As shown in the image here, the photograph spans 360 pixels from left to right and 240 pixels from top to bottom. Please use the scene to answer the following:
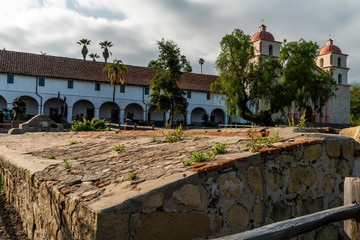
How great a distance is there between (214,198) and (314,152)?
1455mm

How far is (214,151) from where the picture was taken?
2.95 metres

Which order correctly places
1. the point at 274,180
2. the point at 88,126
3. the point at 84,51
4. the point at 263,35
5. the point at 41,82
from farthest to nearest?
the point at 84,51 < the point at 263,35 < the point at 41,82 < the point at 88,126 < the point at 274,180

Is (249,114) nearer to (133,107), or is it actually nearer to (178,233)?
(133,107)

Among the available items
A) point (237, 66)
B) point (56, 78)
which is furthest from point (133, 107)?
point (237, 66)

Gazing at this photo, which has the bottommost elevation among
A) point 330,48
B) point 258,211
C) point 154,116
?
point 258,211

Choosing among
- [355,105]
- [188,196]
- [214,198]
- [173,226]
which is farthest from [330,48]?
[173,226]

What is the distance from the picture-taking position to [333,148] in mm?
3330

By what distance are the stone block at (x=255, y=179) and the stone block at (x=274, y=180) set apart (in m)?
0.11

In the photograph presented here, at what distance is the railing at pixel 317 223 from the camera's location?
1696 mm

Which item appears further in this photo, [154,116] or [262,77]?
[154,116]

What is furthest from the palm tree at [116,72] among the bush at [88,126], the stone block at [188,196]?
the stone block at [188,196]

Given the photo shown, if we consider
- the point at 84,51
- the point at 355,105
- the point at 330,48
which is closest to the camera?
the point at 330,48

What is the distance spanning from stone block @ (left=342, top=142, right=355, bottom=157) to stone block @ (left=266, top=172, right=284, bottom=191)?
110cm

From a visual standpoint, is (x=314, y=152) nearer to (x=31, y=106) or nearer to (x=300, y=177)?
(x=300, y=177)
